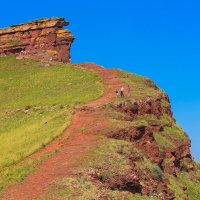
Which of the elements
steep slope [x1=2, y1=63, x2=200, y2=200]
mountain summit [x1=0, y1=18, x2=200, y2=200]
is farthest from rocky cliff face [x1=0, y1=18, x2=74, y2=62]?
steep slope [x1=2, y1=63, x2=200, y2=200]

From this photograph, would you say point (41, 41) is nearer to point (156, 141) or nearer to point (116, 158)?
point (156, 141)

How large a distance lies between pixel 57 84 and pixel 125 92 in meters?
15.8

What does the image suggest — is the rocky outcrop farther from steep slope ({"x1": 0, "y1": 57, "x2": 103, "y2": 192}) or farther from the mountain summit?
steep slope ({"x1": 0, "y1": 57, "x2": 103, "y2": 192})

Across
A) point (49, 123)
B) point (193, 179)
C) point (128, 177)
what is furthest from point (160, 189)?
point (193, 179)

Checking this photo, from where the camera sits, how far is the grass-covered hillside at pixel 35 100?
34759 mm

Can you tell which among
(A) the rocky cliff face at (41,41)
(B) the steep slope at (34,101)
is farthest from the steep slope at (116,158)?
(A) the rocky cliff face at (41,41)

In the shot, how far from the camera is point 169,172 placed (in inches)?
1588

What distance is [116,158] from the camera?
26.6 m

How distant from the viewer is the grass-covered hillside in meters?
34.8

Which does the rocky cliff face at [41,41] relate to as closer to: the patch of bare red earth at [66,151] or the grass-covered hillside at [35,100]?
the grass-covered hillside at [35,100]

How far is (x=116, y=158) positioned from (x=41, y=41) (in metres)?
52.7

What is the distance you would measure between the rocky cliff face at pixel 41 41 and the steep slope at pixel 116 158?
26251 mm

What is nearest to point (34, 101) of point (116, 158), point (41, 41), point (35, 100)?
point (35, 100)

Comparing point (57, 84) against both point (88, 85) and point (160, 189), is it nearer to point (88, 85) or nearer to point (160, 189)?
point (88, 85)
